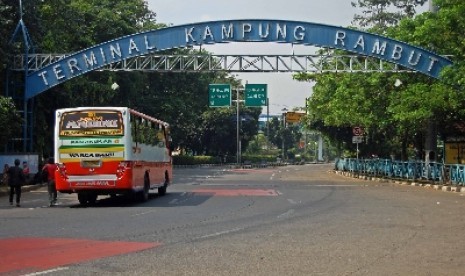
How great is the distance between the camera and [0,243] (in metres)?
13.1

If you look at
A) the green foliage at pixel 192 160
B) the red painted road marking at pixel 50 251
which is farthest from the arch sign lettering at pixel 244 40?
the green foliage at pixel 192 160

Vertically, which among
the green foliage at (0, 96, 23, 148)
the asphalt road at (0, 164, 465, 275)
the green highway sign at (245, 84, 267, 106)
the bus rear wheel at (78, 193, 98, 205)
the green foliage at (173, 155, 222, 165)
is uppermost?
the green highway sign at (245, 84, 267, 106)

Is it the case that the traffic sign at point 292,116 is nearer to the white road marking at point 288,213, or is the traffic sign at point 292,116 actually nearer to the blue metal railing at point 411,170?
the blue metal railing at point 411,170

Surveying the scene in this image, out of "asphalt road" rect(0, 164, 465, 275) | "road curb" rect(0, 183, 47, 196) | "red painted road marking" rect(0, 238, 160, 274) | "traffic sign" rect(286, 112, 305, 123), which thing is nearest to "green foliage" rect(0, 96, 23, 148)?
"road curb" rect(0, 183, 47, 196)

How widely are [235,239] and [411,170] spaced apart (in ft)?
95.7

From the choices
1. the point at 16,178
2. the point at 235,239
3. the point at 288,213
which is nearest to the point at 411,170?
the point at 288,213

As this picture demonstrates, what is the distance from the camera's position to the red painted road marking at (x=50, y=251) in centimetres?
1052

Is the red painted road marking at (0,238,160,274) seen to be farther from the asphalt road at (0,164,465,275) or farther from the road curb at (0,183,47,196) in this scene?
the road curb at (0,183,47,196)

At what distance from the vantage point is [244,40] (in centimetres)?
3716

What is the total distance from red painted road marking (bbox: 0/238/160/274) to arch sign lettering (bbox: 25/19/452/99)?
80.7 feet

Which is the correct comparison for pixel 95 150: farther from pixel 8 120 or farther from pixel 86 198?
pixel 8 120

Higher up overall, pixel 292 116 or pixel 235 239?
pixel 292 116

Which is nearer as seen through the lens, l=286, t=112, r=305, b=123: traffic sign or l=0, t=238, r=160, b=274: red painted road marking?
l=0, t=238, r=160, b=274: red painted road marking

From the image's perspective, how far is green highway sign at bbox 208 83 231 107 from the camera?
59781 millimetres
